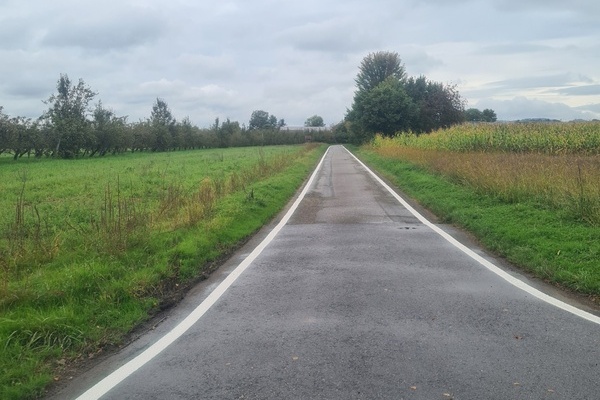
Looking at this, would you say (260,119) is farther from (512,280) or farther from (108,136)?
(512,280)

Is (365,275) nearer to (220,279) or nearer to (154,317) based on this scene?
(220,279)

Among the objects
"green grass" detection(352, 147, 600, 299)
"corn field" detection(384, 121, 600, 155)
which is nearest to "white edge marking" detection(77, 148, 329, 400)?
"green grass" detection(352, 147, 600, 299)

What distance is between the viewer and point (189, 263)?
26.1ft

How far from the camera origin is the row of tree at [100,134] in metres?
54.3

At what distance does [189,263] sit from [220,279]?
75 cm

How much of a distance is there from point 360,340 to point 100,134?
65188 millimetres

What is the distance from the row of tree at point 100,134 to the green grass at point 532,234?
48843 millimetres

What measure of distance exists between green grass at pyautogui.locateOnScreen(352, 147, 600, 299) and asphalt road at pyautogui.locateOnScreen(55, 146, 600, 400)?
0.83 metres

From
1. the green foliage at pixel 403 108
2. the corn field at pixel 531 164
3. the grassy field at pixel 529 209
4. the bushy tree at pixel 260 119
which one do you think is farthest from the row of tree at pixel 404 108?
the bushy tree at pixel 260 119

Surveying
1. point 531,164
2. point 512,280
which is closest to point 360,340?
point 512,280

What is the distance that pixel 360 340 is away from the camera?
493 cm

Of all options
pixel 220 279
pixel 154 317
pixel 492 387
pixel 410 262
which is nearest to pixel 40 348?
pixel 154 317

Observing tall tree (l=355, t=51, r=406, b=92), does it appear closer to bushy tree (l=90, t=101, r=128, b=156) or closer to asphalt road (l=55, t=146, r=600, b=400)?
bushy tree (l=90, t=101, r=128, b=156)

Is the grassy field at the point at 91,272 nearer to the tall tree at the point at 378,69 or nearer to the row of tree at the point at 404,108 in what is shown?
the row of tree at the point at 404,108
